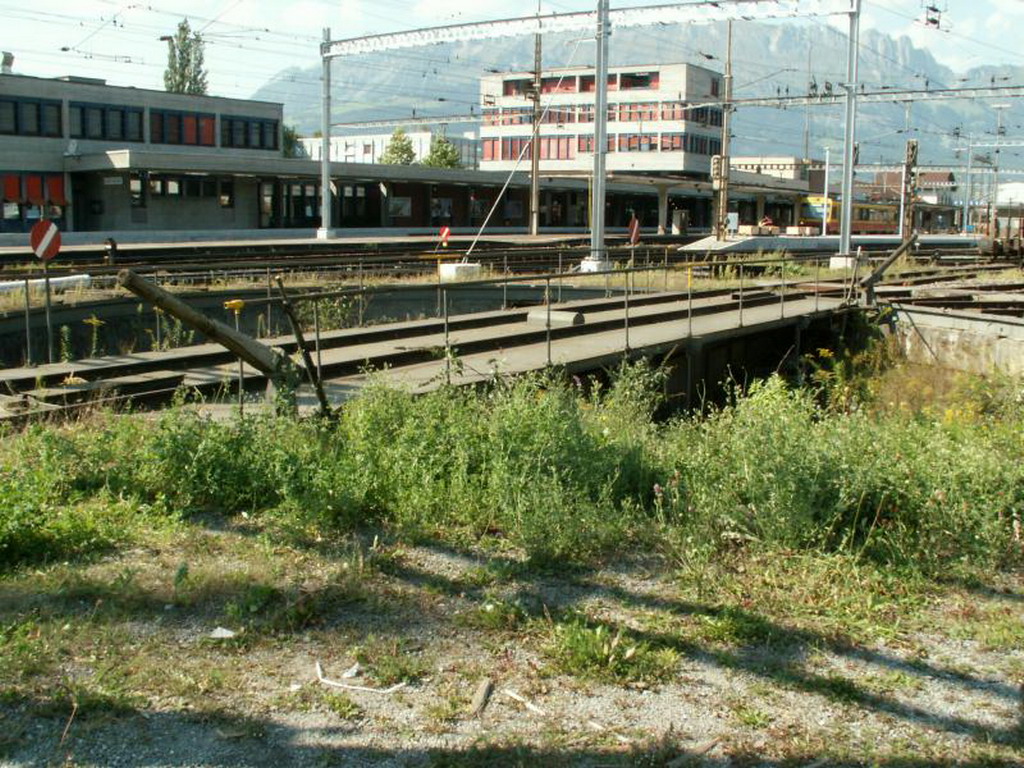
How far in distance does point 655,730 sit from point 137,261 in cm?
3059

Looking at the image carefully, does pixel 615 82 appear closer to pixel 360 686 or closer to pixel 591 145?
pixel 591 145

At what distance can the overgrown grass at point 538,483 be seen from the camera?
281 inches

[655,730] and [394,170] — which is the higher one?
[394,170]

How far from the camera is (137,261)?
32.8 metres

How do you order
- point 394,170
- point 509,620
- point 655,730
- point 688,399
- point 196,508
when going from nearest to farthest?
1. point 655,730
2. point 509,620
3. point 196,508
4. point 688,399
5. point 394,170

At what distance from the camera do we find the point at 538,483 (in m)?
7.82

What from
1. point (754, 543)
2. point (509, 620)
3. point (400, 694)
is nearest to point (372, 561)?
point (509, 620)

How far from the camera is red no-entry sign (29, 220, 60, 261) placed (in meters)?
19.3

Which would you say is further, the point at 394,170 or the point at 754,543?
the point at 394,170

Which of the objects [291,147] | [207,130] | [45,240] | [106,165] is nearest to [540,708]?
[45,240]

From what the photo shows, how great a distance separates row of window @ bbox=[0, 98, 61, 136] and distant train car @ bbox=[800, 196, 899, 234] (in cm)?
6062

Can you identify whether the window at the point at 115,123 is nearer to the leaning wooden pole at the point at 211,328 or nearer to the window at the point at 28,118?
the window at the point at 28,118

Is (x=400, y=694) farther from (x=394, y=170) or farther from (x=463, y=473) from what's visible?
(x=394, y=170)

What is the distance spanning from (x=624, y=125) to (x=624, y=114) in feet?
4.96
